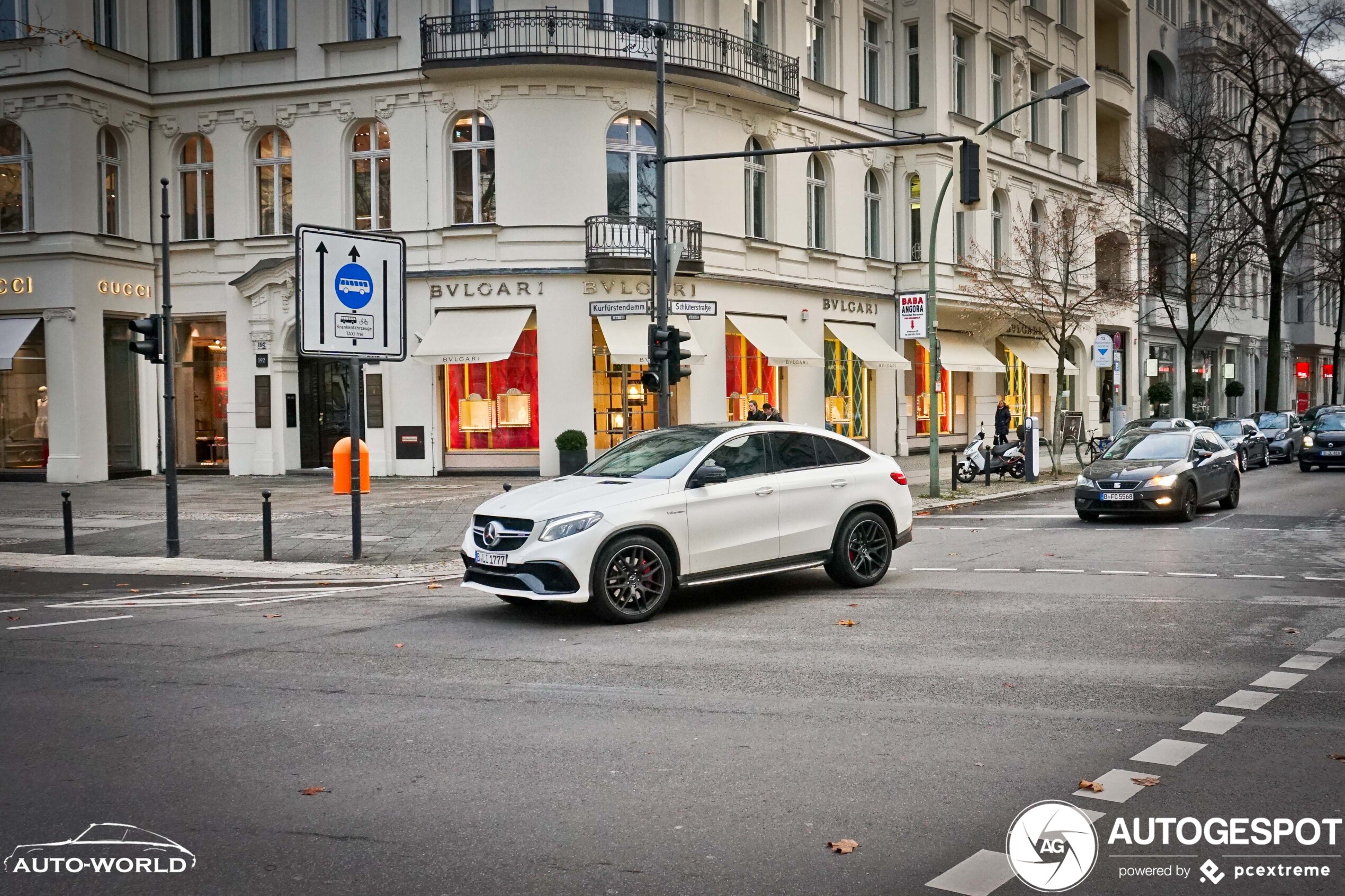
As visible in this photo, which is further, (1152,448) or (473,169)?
(473,169)

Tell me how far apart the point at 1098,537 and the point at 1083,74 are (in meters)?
33.3

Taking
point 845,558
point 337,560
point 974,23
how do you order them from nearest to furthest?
point 845,558 → point 337,560 → point 974,23

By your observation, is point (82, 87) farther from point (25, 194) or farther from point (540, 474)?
point (540, 474)

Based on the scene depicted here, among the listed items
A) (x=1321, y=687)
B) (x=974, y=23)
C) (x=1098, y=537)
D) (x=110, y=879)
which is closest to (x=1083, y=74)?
(x=974, y=23)

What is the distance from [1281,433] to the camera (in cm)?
3797

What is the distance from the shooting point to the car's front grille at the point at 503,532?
10297 millimetres

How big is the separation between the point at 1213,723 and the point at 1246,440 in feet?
99.4

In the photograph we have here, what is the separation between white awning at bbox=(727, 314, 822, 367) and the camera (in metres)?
30.6

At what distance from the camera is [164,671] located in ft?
28.3

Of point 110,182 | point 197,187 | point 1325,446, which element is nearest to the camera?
point 110,182

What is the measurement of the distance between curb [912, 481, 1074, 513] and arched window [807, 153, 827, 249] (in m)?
9.97

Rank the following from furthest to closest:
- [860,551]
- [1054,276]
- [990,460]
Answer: [1054,276] → [990,460] → [860,551]

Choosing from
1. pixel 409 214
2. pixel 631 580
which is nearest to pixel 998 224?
pixel 409 214

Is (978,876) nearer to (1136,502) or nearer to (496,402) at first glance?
(1136,502)
